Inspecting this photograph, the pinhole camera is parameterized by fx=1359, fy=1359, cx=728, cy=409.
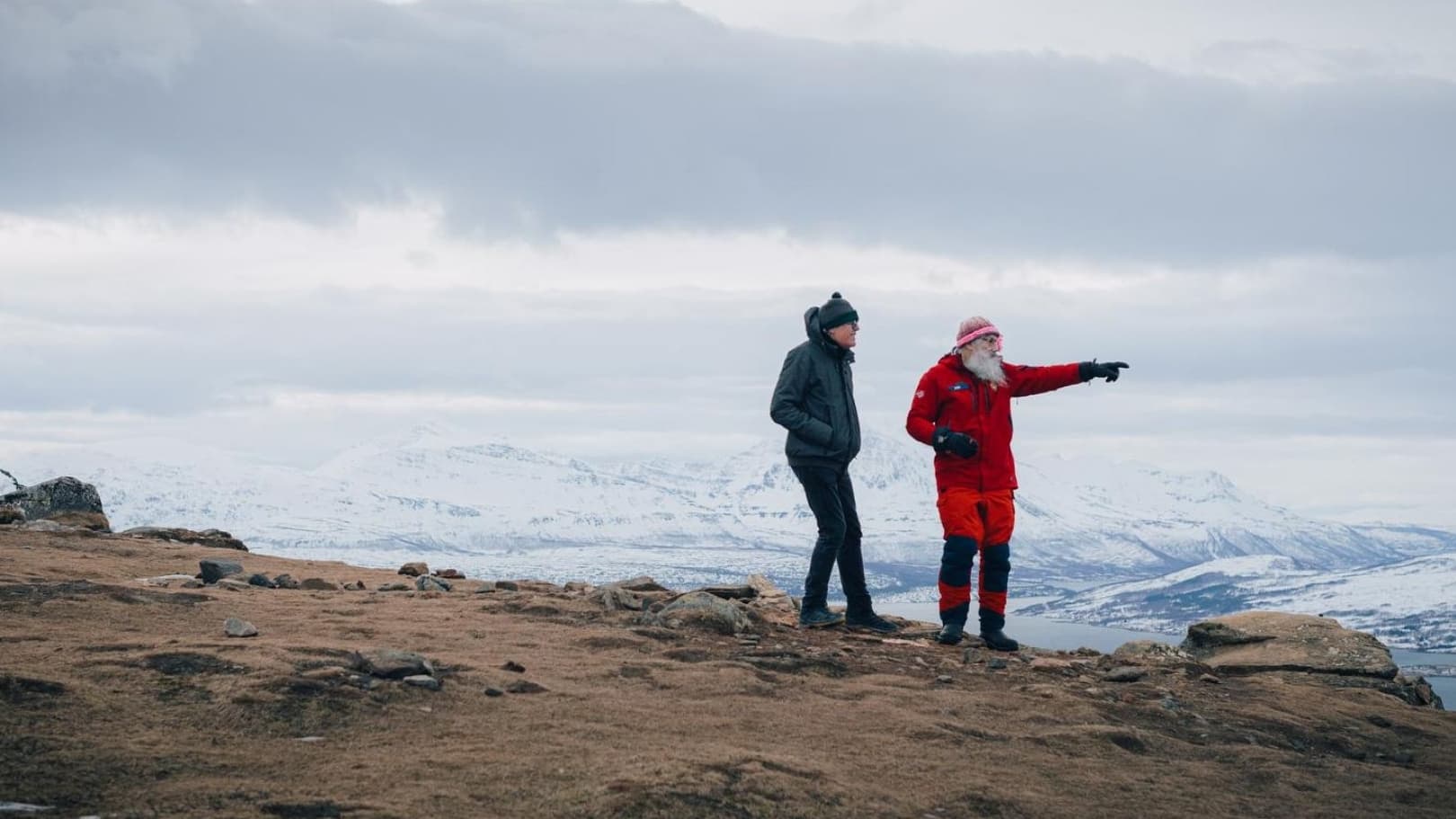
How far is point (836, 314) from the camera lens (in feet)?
46.5

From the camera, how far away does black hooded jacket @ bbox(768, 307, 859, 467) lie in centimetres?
1394

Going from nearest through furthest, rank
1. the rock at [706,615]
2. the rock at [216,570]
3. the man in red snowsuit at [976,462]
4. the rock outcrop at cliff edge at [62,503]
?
the rock at [706,615], the man in red snowsuit at [976,462], the rock at [216,570], the rock outcrop at cliff edge at [62,503]

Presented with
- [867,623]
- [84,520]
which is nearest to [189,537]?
[84,520]

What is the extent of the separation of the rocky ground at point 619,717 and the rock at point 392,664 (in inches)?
0.7

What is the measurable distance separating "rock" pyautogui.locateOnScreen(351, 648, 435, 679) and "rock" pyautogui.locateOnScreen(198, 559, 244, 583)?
6097 millimetres

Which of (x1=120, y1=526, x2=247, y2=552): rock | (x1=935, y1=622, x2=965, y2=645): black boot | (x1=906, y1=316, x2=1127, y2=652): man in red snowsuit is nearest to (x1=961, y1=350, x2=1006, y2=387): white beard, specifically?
(x1=906, y1=316, x2=1127, y2=652): man in red snowsuit

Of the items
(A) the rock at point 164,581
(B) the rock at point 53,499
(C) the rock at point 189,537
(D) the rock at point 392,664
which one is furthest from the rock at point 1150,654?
(B) the rock at point 53,499

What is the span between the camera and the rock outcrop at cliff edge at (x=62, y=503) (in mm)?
22641

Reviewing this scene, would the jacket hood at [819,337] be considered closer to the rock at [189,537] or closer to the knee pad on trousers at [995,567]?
the knee pad on trousers at [995,567]

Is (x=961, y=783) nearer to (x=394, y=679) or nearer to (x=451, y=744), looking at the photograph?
(x=451, y=744)

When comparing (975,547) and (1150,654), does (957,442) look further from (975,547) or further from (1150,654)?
(1150,654)

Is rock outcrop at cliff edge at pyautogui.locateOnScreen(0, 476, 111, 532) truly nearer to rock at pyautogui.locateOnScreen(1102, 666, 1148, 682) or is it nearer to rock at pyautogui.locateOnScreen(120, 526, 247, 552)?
rock at pyautogui.locateOnScreen(120, 526, 247, 552)

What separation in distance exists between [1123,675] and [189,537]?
15.6m

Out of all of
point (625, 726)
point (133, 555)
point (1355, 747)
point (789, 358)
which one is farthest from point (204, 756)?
point (133, 555)
